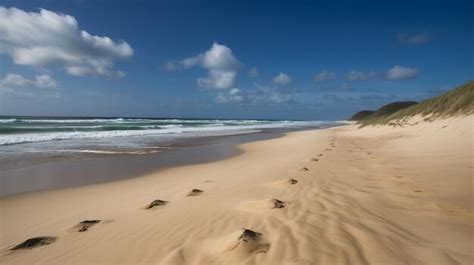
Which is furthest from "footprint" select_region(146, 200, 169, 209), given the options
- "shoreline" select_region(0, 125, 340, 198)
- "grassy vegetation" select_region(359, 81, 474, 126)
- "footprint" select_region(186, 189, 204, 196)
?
"grassy vegetation" select_region(359, 81, 474, 126)

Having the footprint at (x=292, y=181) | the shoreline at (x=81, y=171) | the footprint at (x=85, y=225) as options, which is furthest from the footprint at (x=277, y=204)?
the shoreline at (x=81, y=171)

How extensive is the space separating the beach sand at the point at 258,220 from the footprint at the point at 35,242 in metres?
0.02

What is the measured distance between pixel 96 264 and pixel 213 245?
56.7 inches

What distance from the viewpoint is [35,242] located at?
4191 millimetres

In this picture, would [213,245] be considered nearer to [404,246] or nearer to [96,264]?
[96,264]

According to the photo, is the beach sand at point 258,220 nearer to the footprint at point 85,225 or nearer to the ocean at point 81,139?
the footprint at point 85,225

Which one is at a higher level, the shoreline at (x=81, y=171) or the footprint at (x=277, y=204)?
the footprint at (x=277, y=204)

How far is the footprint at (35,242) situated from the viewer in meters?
4.10

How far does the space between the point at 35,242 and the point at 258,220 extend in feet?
11.0

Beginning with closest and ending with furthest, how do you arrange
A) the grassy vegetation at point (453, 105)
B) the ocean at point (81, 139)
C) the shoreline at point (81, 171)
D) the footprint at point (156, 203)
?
the footprint at point (156, 203) < the shoreline at point (81, 171) < the ocean at point (81, 139) < the grassy vegetation at point (453, 105)

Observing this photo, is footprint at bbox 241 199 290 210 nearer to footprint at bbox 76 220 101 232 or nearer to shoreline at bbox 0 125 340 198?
footprint at bbox 76 220 101 232

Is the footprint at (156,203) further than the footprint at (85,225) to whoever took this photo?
Yes

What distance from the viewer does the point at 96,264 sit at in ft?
11.5

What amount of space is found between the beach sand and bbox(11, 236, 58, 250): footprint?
2cm
